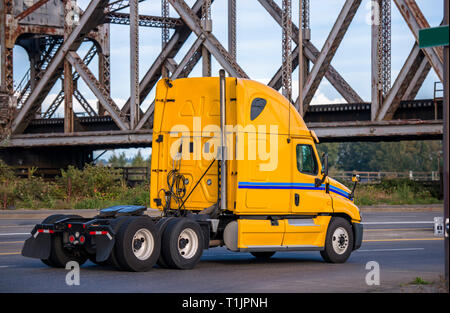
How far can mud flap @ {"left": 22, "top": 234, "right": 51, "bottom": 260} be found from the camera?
13.9 m

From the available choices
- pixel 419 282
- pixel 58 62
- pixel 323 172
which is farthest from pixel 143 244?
pixel 58 62

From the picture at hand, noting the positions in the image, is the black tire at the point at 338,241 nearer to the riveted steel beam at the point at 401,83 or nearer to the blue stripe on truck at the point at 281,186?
the blue stripe on truck at the point at 281,186

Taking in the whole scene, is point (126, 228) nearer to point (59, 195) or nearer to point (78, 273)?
point (78, 273)

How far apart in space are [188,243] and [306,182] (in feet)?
9.19

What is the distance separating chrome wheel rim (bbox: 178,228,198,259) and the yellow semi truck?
0.02 meters

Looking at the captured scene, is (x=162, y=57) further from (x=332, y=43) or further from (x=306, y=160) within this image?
(x=306, y=160)

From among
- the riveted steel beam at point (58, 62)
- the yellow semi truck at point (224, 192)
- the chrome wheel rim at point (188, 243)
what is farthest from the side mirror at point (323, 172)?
the riveted steel beam at point (58, 62)

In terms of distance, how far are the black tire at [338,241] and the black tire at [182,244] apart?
9.44 feet

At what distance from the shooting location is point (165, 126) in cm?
1573

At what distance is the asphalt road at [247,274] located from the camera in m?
11.4

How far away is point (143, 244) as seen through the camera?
13391mm

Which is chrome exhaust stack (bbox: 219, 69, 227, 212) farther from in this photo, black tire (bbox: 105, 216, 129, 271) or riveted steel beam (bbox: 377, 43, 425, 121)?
riveted steel beam (bbox: 377, 43, 425, 121)

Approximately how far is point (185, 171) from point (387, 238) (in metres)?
8.81

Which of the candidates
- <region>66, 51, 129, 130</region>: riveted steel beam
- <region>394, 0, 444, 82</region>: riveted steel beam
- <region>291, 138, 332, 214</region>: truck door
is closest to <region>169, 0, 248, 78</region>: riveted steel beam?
<region>66, 51, 129, 130</region>: riveted steel beam
